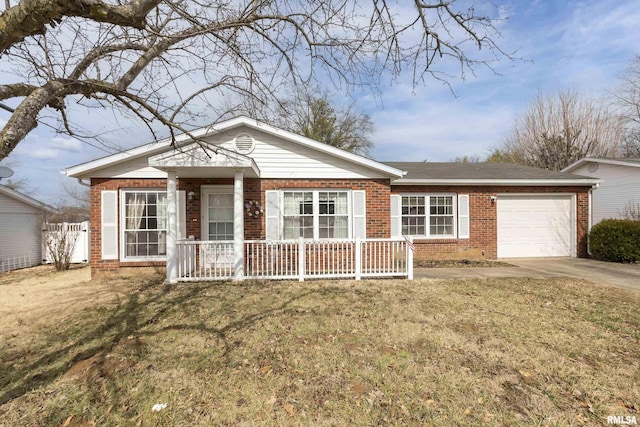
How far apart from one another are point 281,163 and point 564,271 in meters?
8.64

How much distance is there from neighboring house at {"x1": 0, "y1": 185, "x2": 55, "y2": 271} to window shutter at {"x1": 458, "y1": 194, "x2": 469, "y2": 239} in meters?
17.0

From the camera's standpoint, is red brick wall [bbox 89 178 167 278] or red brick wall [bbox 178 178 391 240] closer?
red brick wall [bbox 89 178 167 278]

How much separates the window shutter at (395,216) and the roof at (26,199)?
1461cm

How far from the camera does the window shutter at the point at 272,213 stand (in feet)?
29.5

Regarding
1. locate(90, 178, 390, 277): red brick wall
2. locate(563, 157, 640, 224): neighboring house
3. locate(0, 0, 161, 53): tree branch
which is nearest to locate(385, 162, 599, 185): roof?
locate(563, 157, 640, 224): neighboring house

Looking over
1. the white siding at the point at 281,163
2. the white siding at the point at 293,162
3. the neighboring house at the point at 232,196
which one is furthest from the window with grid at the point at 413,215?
the white siding at the point at 293,162

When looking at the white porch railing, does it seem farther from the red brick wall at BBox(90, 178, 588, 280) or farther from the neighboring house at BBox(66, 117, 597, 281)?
the red brick wall at BBox(90, 178, 588, 280)

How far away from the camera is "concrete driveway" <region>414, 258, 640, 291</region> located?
309 inches

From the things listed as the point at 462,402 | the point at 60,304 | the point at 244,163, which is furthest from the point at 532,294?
the point at 60,304

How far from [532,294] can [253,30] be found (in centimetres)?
728

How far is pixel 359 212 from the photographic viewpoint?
9.20m

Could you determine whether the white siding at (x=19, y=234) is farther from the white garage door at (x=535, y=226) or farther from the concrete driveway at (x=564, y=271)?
the white garage door at (x=535, y=226)

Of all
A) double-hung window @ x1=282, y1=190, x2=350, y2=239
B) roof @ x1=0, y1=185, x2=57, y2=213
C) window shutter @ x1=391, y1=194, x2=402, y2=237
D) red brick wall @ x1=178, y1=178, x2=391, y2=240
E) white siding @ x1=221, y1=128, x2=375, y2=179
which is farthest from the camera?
roof @ x1=0, y1=185, x2=57, y2=213
